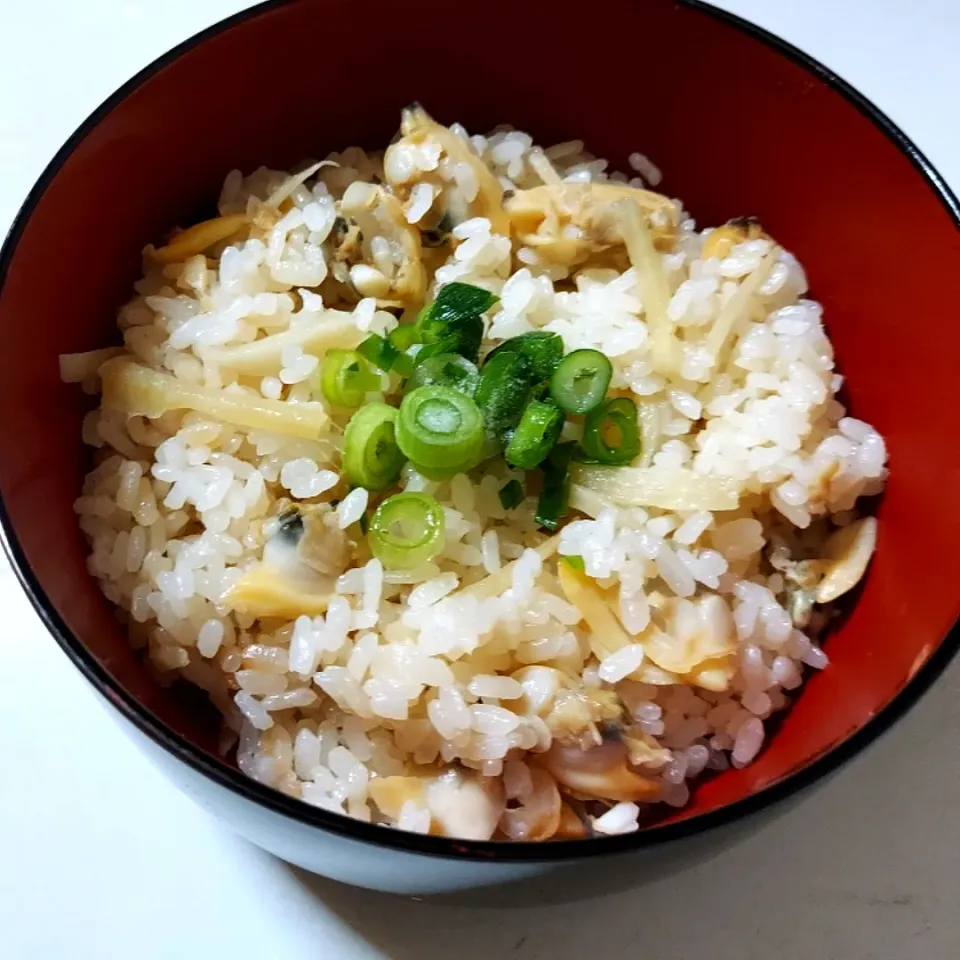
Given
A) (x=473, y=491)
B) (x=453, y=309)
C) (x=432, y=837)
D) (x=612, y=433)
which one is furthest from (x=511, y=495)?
(x=432, y=837)

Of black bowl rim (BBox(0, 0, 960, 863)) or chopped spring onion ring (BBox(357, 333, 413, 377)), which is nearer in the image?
black bowl rim (BBox(0, 0, 960, 863))

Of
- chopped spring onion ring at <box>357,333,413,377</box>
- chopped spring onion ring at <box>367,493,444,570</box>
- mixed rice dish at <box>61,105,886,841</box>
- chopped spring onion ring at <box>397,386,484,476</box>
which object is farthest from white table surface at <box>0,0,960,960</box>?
chopped spring onion ring at <box>357,333,413,377</box>

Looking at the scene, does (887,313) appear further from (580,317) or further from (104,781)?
(104,781)

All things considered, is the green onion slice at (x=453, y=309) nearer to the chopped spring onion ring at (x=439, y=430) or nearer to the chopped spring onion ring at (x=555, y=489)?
the chopped spring onion ring at (x=439, y=430)

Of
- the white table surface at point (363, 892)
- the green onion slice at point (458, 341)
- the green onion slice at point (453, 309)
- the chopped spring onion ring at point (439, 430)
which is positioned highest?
the green onion slice at point (453, 309)

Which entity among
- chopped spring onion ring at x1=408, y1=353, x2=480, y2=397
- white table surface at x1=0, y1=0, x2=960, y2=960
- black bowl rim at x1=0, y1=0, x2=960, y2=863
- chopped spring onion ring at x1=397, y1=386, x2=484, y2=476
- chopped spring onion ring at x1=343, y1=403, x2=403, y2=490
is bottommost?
white table surface at x1=0, y1=0, x2=960, y2=960

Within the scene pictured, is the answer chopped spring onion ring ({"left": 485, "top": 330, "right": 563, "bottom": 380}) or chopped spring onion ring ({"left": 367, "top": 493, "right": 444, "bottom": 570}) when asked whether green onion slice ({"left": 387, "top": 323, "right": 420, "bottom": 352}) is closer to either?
chopped spring onion ring ({"left": 485, "top": 330, "right": 563, "bottom": 380})

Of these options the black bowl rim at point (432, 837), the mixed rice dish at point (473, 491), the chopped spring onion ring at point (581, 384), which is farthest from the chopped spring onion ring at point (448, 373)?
the black bowl rim at point (432, 837)

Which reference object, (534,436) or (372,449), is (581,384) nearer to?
(534,436)
